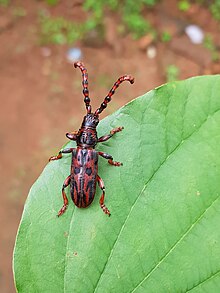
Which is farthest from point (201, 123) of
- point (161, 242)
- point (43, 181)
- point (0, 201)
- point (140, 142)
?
point (0, 201)

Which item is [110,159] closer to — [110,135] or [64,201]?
[110,135]

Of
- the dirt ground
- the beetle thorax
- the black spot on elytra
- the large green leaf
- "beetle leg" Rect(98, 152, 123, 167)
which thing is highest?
the dirt ground

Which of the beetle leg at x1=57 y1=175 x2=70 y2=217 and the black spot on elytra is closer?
the beetle leg at x1=57 y1=175 x2=70 y2=217

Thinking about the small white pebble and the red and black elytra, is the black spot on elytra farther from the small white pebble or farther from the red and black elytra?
the small white pebble

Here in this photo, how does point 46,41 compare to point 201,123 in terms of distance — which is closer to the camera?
point 201,123

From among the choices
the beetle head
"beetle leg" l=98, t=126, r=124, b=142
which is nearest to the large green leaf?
"beetle leg" l=98, t=126, r=124, b=142

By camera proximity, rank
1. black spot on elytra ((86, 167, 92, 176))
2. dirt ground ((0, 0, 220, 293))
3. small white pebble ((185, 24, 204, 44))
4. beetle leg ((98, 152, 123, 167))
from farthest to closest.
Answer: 1. small white pebble ((185, 24, 204, 44))
2. dirt ground ((0, 0, 220, 293))
3. black spot on elytra ((86, 167, 92, 176))
4. beetle leg ((98, 152, 123, 167))

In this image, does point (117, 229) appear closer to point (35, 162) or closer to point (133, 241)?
point (133, 241)
